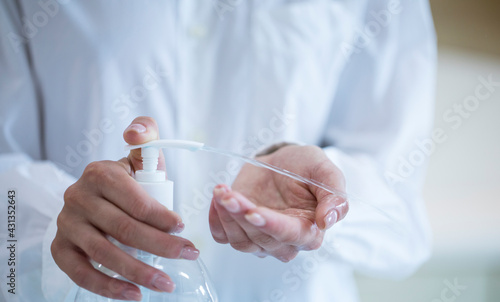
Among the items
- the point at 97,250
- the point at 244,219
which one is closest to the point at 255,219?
the point at 244,219

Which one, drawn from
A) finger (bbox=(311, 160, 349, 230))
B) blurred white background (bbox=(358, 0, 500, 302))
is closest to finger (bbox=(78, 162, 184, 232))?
finger (bbox=(311, 160, 349, 230))

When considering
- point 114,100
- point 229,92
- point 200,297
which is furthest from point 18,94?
point 200,297

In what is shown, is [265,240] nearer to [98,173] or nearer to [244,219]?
[244,219]

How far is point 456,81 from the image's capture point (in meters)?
1.21

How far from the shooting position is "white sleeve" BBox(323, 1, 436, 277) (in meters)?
0.62

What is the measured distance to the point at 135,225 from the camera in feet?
0.97

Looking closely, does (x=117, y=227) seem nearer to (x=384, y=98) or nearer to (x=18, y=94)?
(x=18, y=94)

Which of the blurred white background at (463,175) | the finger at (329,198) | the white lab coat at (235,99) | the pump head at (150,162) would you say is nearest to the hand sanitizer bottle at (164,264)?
the pump head at (150,162)

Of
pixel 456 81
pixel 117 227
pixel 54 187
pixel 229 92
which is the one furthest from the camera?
pixel 456 81

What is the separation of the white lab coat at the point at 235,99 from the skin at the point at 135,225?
225 mm

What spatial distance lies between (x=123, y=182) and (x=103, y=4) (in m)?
0.39

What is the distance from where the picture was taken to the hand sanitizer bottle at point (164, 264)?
31 centimetres

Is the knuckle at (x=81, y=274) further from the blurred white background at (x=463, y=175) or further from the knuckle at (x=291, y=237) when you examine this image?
the blurred white background at (x=463, y=175)

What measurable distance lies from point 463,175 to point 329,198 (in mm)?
1076
